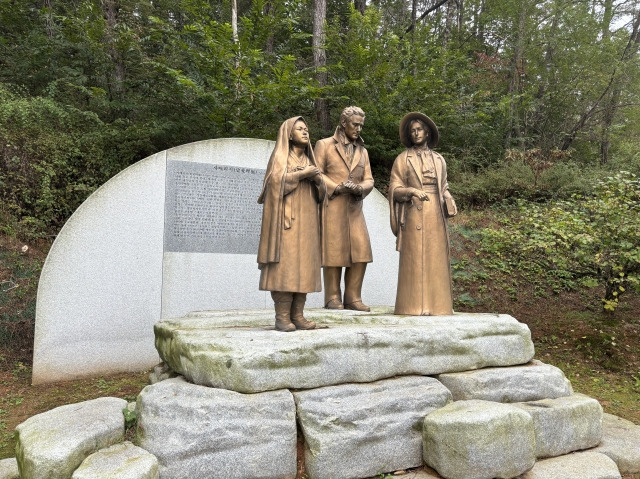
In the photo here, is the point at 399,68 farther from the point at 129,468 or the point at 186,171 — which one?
the point at 129,468

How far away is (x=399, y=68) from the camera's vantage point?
12.0m

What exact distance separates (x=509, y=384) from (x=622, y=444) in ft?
3.39

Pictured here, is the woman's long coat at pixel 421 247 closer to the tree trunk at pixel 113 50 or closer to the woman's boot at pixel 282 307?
the woman's boot at pixel 282 307

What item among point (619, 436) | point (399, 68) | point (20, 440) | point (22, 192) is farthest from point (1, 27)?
point (619, 436)

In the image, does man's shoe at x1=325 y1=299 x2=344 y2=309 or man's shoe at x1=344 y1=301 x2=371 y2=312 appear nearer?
man's shoe at x1=344 y1=301 x2=371 y2=312

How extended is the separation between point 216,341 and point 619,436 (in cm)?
352

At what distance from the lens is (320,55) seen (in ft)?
39.9

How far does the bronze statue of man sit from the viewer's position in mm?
5039

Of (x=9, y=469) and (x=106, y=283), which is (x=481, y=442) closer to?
(x=9, y=469)

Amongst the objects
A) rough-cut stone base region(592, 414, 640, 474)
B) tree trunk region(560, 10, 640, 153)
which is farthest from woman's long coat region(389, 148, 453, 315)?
tree trunk region(560, 10, 640, 153)

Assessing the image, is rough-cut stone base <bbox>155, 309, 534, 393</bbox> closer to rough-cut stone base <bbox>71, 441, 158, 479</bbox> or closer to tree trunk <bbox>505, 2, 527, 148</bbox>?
rough-cut stone base <bbox>71, 441, 158, 479</bbox>

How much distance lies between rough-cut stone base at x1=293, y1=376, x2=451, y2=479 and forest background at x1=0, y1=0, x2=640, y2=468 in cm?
304

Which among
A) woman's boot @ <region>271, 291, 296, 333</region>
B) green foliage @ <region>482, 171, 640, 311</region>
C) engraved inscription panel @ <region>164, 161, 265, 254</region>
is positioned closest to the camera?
woman's boot @ <region>271, 291, 296, 333</region>

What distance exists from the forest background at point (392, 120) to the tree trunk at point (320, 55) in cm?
5
